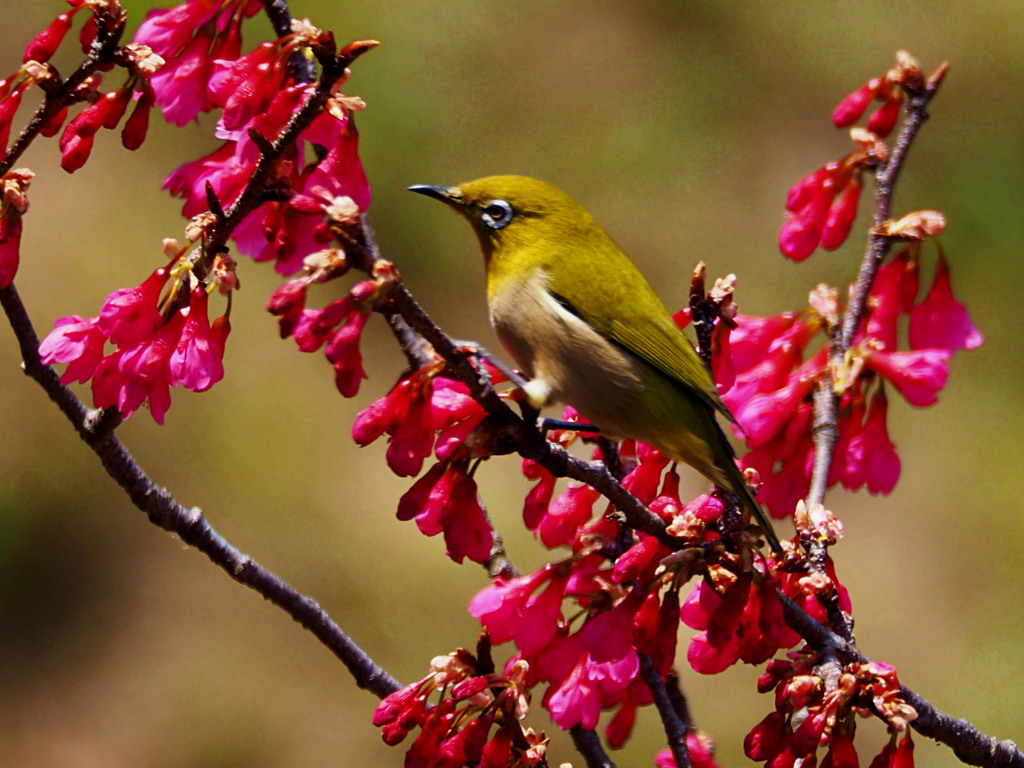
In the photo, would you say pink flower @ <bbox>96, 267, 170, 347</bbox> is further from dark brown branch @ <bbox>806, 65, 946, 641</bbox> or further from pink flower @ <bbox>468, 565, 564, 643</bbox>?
dark brown branch @ <bbox>806, 65, 946, 641</bbox>

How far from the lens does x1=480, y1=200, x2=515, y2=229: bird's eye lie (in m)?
2.41

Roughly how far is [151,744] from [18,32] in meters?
3.65

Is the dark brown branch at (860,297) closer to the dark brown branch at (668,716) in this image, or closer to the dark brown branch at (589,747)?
the dark brown branch at (668,716)

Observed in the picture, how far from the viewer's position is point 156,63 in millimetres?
1698

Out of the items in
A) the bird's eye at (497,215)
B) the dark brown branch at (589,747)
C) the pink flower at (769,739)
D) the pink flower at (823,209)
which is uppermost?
the bird's eye at (497,215)

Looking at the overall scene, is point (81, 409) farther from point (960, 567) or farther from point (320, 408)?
point (960, 567)

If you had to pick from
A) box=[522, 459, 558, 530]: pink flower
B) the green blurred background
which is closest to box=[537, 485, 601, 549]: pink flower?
box=[522, 459, 558, 530]: pink flower

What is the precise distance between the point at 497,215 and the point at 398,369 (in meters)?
3.01

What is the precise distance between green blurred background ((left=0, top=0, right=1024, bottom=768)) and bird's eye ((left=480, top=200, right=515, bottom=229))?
98.3 inches

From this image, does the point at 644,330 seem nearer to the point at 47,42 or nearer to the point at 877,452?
the point at 877,452

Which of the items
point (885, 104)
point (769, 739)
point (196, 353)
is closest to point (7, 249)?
point (196, 353)

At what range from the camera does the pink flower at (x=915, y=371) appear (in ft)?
6.97

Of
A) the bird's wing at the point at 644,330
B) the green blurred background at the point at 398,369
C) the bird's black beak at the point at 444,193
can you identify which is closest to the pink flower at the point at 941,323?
the bird's wing at the point at 644,330

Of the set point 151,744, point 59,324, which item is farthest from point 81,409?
point 151,744
